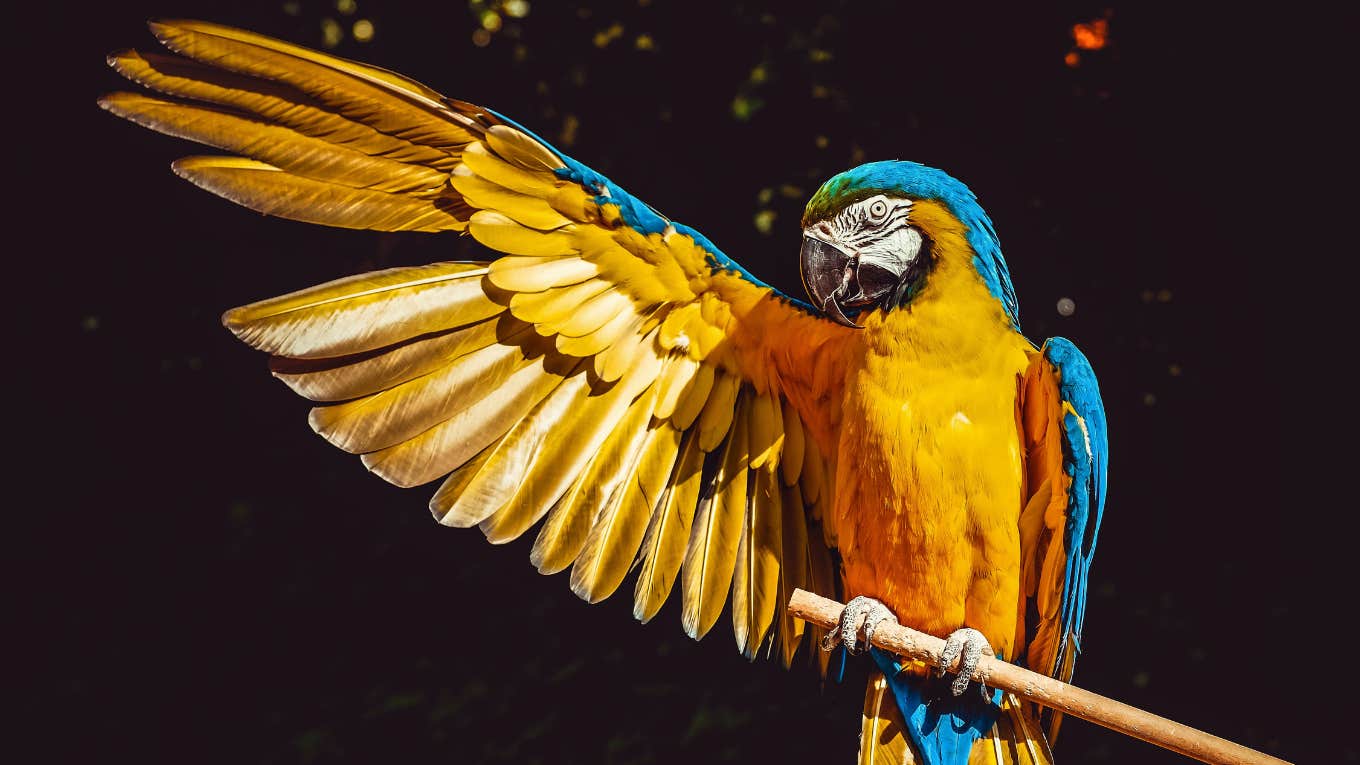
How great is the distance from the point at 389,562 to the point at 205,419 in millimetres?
763

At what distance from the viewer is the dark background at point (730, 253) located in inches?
115

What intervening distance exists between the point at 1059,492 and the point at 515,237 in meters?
0.97

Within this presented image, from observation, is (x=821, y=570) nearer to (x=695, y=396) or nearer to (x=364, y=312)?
(x=695, y=396)

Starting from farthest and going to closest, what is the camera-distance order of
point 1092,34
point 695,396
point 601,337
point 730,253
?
point 730,253 < point 1092,34 < point 695,396 < point 601,337

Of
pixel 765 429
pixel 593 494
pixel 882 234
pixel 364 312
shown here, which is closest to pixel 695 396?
pixel 765 429

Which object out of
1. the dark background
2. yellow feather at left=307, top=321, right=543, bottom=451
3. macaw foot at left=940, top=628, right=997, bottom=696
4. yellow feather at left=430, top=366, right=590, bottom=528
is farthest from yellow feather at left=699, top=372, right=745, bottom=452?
the dark background

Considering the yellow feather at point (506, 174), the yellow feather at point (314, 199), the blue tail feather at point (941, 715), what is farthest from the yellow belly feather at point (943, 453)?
the yellow feather at point (314, 199)

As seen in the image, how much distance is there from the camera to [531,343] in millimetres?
2004

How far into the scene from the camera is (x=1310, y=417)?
2.93 meters

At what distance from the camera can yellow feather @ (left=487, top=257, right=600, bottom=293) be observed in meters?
1.88

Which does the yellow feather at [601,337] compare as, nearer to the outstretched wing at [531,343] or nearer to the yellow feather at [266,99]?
the outstretched wing at [531,343]

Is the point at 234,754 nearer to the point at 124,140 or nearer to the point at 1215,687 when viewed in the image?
the point at 124,140

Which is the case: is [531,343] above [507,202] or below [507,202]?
below

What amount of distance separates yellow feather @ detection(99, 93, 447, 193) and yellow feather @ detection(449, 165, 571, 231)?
59 millimetres
